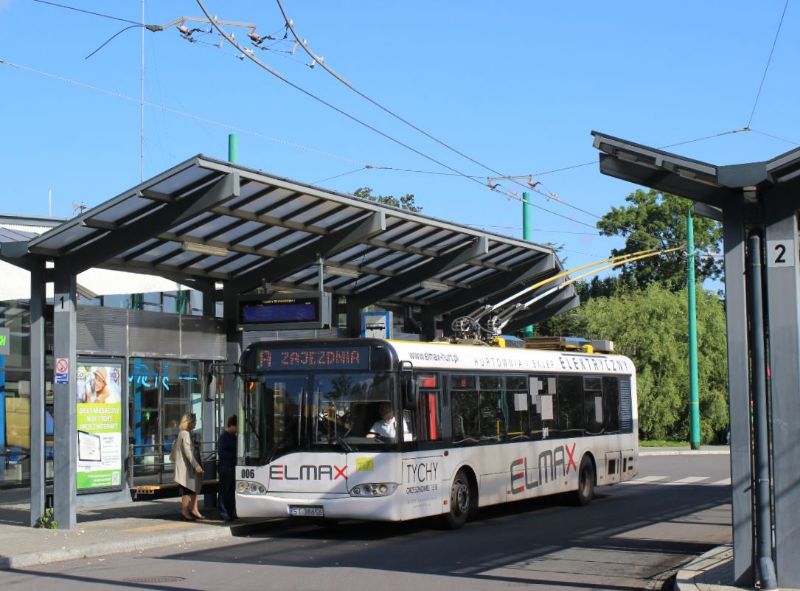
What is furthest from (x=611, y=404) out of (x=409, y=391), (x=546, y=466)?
(x=409, y=391)

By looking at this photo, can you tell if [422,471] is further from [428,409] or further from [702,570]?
[702,570]

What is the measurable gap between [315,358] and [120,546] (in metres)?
3.53

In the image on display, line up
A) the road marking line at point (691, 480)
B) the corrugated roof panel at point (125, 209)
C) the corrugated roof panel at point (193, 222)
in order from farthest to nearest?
the road marking line at point (691, 480) → the corrugated roof panel at point (193, 222) → the corrugated roof panel at point (125, 209)

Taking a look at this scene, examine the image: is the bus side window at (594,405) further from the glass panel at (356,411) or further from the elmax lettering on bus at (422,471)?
the glass panel at (356,411)

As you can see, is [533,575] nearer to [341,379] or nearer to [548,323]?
[341,379]

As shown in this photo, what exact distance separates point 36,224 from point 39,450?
11965 millimetres

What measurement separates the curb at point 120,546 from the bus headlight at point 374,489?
2141 millimetres

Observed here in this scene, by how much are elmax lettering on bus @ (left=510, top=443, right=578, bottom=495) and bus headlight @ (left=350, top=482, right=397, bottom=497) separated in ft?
12.2

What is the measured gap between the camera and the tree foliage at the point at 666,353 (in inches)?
1839

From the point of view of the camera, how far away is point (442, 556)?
13391 mm

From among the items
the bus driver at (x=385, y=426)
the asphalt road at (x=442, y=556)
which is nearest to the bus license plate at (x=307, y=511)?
the asphalt road at (x=442, y=556)

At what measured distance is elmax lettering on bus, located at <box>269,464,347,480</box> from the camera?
15281 mm

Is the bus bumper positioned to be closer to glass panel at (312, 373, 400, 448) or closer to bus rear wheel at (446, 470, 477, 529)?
glass panel at (312, 373, 400, 448)

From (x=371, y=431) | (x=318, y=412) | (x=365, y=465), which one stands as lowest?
(x=365, y=465)
